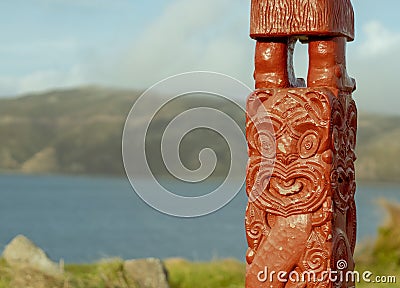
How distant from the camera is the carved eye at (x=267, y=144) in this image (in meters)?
2.88

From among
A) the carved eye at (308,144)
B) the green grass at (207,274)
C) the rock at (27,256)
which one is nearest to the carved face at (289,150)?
the carved eye at (308,144)

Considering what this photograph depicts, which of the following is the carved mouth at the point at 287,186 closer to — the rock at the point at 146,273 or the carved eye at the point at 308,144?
the carved eye at the point at 308,144

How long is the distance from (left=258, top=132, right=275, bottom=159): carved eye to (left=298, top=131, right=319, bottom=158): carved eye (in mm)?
112

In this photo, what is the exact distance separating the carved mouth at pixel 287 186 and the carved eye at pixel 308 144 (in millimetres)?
110

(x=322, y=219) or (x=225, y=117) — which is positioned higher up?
(x=225, y=117)

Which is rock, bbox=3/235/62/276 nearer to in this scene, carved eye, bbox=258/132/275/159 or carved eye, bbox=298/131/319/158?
carved eye, bbox=258/132/275/159

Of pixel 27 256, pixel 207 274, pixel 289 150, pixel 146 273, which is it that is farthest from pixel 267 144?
pixel 207 274

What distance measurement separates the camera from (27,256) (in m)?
5.59

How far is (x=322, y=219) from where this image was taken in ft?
9.24

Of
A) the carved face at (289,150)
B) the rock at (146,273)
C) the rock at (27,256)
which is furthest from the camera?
the rock at (146,273)

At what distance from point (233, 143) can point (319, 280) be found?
0.69 metres

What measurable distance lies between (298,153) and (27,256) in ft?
11.1

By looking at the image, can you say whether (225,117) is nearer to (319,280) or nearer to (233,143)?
(233,143)

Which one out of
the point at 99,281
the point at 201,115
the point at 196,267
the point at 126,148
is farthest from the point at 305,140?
the point at 196,267
